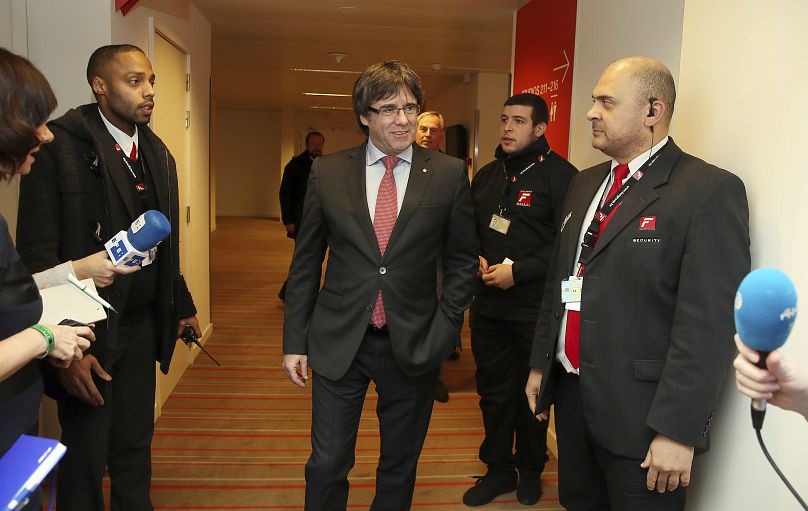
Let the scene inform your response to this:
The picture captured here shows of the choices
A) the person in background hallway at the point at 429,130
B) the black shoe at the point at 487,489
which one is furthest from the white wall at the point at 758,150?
the person in background hallway at the point at 429,130

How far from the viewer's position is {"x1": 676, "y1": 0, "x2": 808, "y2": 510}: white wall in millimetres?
1639

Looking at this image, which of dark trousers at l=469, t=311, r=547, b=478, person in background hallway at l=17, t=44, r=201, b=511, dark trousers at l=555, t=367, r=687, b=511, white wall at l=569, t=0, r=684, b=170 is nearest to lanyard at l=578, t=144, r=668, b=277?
dark trousers at l=555, t=367, r=687, b=511

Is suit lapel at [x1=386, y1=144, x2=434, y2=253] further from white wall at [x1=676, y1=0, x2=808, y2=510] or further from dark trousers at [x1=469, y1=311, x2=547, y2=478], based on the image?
dark trousers at [x1=469, y1=311, x2=547, y2=478]

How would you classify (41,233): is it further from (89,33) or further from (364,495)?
(364,495)

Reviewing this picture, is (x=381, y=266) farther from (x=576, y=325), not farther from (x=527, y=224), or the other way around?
(x=527, y=224)

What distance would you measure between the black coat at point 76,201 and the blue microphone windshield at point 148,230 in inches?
19.2

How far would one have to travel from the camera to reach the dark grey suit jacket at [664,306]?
5.53 ft

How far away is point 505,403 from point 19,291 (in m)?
2.27

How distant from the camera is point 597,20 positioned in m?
3.33

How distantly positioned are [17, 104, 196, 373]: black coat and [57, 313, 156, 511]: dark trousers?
15 cm

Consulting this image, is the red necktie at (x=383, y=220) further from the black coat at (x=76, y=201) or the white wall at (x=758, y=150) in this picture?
the white wall at (x=758, y=150)

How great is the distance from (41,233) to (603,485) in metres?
1.99

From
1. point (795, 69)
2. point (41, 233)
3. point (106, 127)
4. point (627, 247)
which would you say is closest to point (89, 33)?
point (106, 127)

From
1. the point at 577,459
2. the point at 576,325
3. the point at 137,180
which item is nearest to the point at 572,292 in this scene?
the point at 576,325
